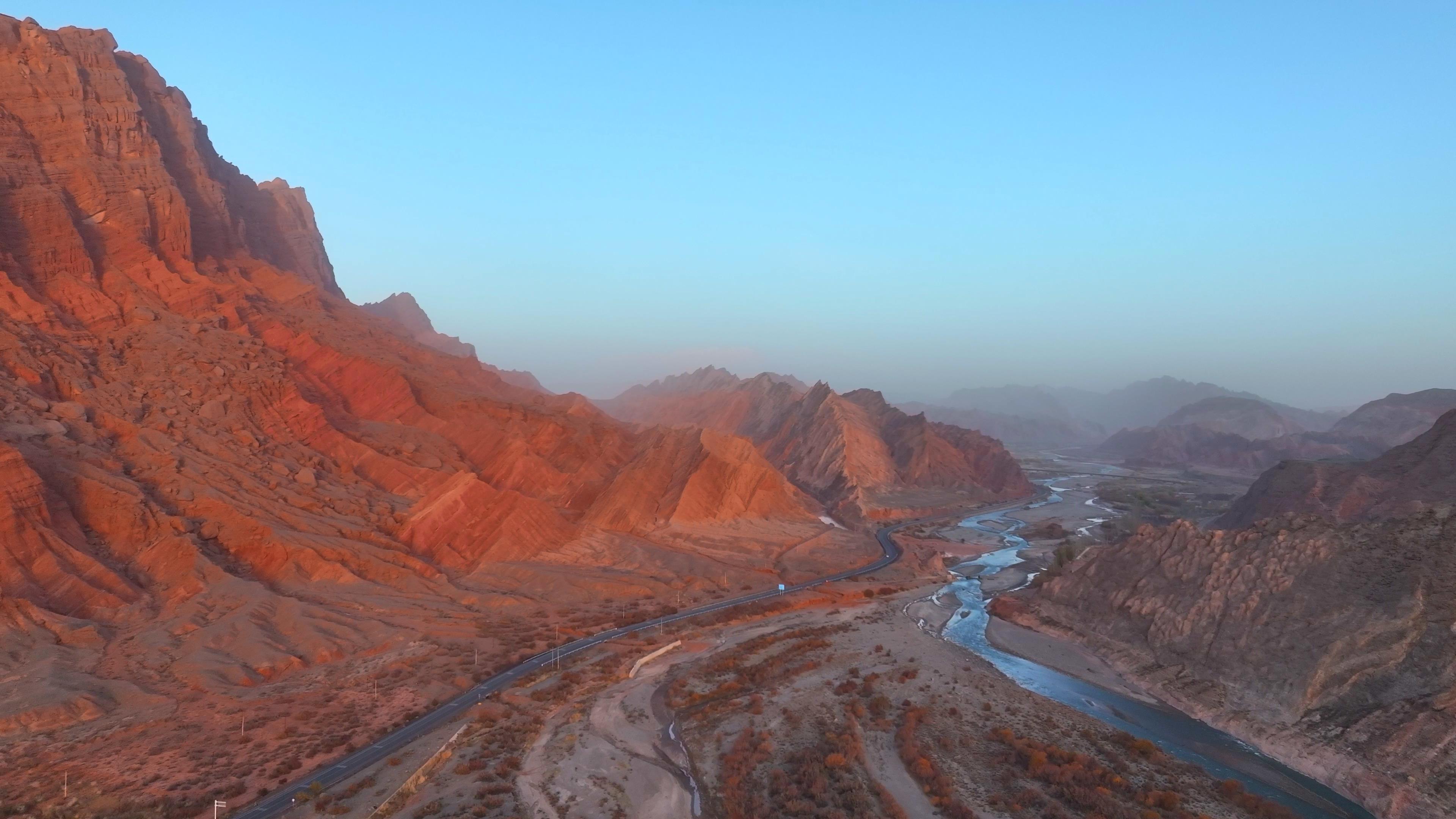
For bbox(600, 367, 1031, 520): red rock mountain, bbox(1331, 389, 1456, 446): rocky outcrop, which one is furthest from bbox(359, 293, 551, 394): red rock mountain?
bbox(1331, 389, 1456, 446): rocky outcrop

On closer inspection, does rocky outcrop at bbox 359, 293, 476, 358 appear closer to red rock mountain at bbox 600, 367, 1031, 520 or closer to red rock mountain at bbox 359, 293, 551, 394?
red rock mountain at bbox 359, 293, 551, 394

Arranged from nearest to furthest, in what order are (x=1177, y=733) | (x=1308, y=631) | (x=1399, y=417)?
(x=1177, y=733) → (x=1308, y=631) → (x=1399, y=417)

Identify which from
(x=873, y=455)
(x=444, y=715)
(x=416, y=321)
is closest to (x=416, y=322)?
(x=416, y=321)

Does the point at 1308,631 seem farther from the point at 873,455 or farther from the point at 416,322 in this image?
the point at 416,322

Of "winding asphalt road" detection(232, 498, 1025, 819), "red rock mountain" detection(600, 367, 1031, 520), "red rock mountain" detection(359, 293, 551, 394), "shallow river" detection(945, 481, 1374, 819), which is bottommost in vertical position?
"shallow river" detection(945, 481, 1374, 819)

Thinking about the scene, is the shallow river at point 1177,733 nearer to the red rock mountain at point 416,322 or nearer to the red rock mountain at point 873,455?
the red rock mountain at point 873,455
